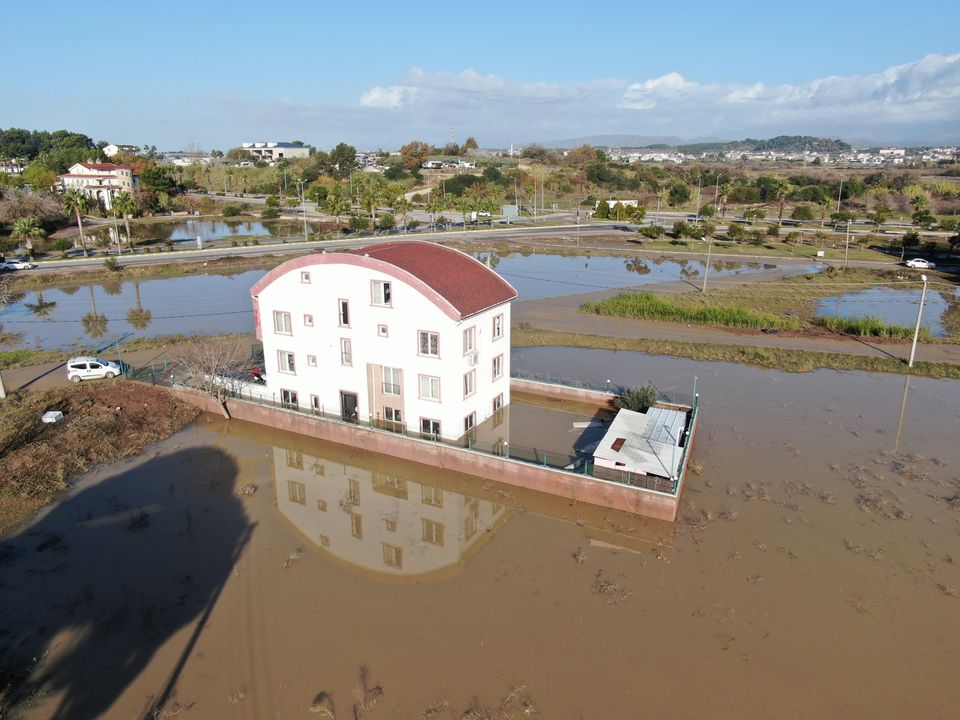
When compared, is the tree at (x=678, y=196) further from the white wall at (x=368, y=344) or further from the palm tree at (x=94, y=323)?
the white wall at (x=368, y=344)

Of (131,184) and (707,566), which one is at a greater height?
(131,184)

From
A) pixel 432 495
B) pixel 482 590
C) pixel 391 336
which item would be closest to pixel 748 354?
pixel 391 336

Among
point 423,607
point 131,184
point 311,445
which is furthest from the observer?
point 131,184

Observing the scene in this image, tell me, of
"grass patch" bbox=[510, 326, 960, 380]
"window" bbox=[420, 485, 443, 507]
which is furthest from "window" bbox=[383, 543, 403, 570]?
"grass patch" bbox=[510, 326, 960, 380]

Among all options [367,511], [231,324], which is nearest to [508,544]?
[367,511]

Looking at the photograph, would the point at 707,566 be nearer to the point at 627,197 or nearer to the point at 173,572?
the point at 173,572

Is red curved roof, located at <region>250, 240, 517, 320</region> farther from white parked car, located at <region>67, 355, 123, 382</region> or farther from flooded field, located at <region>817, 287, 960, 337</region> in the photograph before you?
flooded field, located at <region>817, 287, 960, 337</region>

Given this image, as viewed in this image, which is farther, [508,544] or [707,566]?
[508,544]
